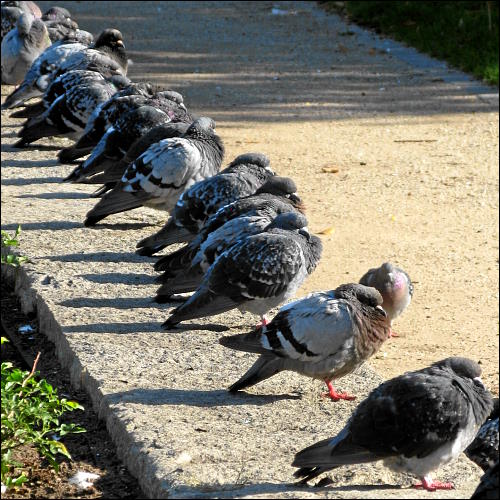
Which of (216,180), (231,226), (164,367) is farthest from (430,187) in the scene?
(164,367)

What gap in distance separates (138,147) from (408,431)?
141 inches

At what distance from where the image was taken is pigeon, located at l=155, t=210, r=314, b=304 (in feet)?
16.8

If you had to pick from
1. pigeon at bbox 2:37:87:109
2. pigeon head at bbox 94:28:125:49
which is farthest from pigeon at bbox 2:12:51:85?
pigeon head at bbox 94:28:125:49

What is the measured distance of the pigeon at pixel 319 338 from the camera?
14.3ft

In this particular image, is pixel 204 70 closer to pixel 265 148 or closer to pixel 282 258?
pixel 265 148

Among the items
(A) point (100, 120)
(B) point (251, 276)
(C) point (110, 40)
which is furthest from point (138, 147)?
(C) point (110, 40)

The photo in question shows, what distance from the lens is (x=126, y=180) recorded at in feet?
21.0

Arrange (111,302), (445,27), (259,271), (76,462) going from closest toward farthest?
(76,462), (259,271), (111,302), (445,27)

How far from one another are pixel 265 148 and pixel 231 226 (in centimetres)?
465

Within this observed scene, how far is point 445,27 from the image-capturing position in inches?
550

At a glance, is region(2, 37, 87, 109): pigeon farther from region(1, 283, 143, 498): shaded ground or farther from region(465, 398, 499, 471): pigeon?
region(465, 398, 499, 471): pigeon

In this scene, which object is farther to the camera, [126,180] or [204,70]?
[204,70]

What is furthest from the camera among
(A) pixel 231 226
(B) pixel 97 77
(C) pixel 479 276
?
(B) pixel 97 77

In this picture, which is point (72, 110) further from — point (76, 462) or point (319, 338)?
point (76, 462)
